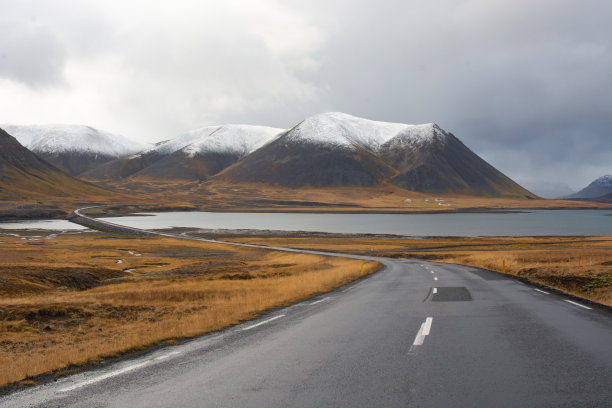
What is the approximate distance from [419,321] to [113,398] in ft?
29.1

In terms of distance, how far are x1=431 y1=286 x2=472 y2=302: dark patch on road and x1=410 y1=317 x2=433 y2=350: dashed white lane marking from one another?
513 centimetres

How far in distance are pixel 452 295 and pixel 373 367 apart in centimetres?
1265

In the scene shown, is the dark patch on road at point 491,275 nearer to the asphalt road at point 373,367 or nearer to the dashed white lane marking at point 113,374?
the asphalt road at point 373,367

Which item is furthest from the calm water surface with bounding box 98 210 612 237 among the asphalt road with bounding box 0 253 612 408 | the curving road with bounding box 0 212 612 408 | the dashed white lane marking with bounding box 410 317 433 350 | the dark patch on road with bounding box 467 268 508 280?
the curving road with bounding box 0 212 612 408

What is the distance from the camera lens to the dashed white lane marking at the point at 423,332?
10331 mm

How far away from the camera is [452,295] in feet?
65.1

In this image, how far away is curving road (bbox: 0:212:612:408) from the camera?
674cm

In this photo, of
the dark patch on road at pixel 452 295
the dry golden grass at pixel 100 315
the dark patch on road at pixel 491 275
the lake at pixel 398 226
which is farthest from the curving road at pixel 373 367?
the lake at pixel 398 226

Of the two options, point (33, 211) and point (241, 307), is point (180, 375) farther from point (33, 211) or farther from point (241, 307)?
point (33, 211)

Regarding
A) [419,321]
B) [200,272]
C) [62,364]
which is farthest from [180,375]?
[200,272]

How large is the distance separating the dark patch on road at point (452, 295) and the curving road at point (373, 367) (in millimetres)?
3813

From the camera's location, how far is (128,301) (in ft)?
74.3

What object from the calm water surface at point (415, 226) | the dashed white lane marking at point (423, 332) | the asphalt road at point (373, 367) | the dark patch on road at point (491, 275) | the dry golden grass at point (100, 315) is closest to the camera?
the asphalt road at point (373, 367)

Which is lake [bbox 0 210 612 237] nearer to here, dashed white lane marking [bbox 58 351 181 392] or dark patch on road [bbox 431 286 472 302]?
dark patch on road [bbox 431 286 472 302]
